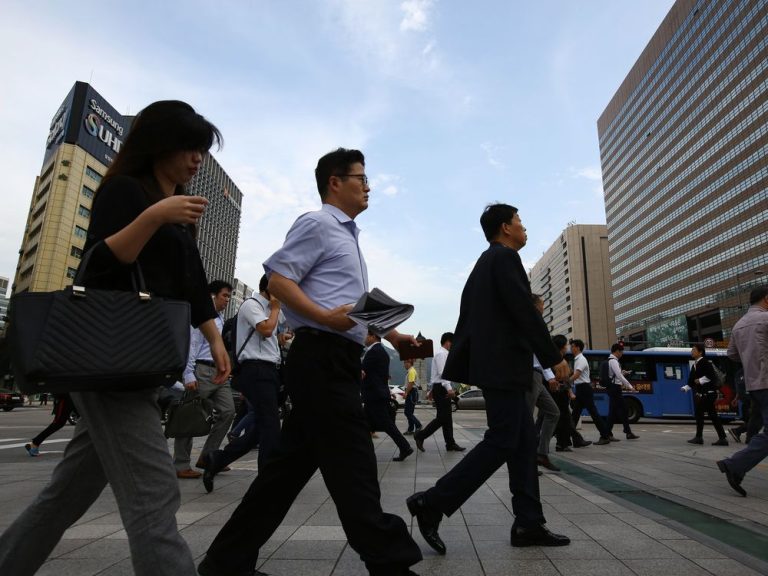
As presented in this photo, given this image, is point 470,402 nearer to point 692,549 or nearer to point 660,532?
point 660,532

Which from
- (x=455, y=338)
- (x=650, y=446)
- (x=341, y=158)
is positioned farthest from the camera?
(x=650, y=446)

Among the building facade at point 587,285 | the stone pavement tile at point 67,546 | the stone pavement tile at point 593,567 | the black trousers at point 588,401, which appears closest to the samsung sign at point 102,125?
the black trousers at point 588,401

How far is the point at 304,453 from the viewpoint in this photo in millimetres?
2043

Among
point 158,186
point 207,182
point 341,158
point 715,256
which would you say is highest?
point 207,182

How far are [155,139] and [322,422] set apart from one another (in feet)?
3.79

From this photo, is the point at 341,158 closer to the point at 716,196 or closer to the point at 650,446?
the point at 650,446

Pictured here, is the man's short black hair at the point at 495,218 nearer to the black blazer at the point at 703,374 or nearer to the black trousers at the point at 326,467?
the black trousers at the point at 326,467

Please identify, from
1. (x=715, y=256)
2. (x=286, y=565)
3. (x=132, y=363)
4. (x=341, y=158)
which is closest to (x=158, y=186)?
(x=132, y=363)

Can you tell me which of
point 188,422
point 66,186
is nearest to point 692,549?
point 188,422

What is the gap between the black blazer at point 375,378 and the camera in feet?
23.4

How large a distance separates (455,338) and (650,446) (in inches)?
294

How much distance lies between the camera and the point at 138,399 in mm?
1438

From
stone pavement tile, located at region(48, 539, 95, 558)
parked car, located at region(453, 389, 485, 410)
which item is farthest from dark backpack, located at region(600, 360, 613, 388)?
parked car, located at region(453, 389, 485, 410)

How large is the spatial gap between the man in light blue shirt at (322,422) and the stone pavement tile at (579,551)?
118cm
